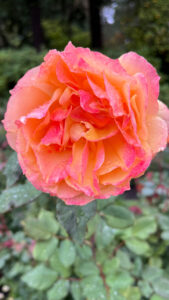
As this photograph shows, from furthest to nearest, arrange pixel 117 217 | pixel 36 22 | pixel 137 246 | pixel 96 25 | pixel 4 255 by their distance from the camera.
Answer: pixel 36 22 → pixel 96 25 → pixel 4 255 → pixel 137 246 → pixel 117 217

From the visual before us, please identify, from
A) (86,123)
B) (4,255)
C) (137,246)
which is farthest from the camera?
(4,255)

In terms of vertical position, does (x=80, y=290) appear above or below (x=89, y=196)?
below

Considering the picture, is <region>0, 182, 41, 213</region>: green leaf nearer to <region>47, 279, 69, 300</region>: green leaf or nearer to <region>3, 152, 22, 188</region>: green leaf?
<region>3, 152, 22, 188</region>: green leaf

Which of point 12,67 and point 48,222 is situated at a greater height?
point 48,222

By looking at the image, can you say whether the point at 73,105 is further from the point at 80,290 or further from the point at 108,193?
the point at 80,290

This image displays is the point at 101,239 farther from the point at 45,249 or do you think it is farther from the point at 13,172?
the point at 13,172

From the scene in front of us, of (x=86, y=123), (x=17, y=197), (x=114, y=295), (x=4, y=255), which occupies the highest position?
(x=86, y=123)

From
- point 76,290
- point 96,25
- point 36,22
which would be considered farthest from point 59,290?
point 36,22

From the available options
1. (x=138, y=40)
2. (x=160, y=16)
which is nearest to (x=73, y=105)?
(x=160, y=16)

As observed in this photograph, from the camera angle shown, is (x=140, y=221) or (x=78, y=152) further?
(x=140, y=221)
